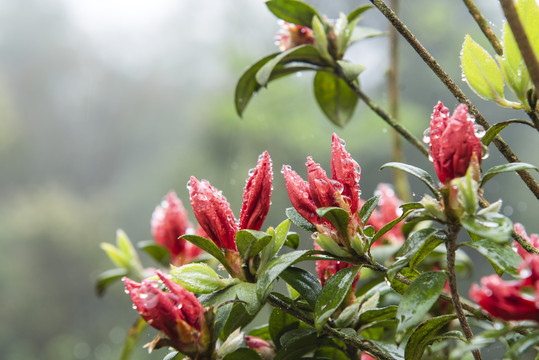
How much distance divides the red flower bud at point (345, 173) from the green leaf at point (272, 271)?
0.22 ft

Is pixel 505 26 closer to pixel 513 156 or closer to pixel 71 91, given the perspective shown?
pixel 513 156

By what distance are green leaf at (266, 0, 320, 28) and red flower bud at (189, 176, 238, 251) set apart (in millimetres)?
309

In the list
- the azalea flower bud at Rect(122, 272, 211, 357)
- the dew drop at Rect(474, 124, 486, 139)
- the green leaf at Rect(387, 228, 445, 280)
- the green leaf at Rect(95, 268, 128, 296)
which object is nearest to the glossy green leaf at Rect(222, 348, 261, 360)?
the azalea flower bud at Rect(122, 272, 211, 357)

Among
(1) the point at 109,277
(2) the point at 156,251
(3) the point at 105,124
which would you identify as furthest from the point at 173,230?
(3) the point at 105,124

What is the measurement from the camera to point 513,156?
45 centimetres

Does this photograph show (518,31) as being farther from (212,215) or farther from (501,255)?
(212,215)

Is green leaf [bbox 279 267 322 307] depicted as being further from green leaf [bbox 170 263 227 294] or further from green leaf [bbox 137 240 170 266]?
green leaf [bbox 137 240 170 266]

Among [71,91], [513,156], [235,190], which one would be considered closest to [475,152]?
[513,156]

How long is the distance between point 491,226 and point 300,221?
6.3 inches

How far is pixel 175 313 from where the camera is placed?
39 cm

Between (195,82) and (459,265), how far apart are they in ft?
11.5

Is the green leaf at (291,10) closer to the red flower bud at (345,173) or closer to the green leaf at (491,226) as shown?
the red flower bud at (345,173)

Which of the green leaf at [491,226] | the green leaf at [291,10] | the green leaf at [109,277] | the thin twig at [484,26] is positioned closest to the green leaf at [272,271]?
the green leaf at [491,226]

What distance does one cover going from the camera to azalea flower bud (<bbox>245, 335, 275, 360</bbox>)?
502mm
